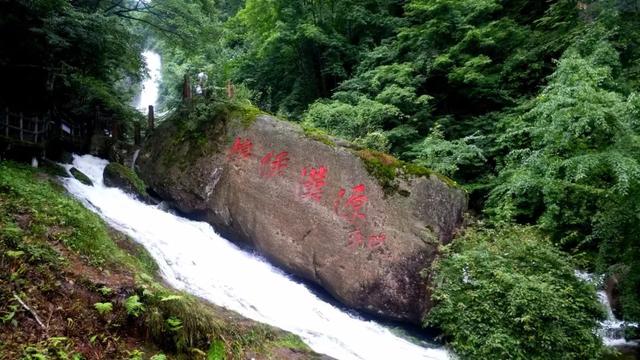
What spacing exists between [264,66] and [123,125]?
6.53 metres

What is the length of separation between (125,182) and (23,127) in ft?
8.85

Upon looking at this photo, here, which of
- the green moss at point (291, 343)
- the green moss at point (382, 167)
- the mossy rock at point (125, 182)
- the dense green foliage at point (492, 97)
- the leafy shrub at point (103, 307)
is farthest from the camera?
the mossy rock at point (125, 182)

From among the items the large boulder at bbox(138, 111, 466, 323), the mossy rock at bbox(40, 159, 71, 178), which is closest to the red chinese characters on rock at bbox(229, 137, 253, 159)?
the large boulder at bbox(138, 111, 466, 323)

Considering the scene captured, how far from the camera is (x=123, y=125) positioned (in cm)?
1711

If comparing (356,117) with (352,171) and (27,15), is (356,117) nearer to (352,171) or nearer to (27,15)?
(352,171)

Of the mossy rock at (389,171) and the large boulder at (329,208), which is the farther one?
the mossy rock at (389,171)

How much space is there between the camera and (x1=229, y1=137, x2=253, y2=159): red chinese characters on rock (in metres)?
10.6

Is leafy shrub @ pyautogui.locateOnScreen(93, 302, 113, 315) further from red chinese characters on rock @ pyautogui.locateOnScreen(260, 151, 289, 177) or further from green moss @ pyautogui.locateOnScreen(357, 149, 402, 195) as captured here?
green moss @ pyautogui.locateOnScreen(357, 149, 402, 195)

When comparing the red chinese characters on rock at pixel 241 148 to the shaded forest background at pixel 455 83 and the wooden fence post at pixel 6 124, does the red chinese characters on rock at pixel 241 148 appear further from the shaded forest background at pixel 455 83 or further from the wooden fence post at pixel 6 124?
the wooden fence post at pixel 6 124

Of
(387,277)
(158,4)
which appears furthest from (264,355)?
(158,4)

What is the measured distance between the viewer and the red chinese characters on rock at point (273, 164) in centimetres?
1006

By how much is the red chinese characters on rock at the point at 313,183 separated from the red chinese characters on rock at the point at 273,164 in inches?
23.4

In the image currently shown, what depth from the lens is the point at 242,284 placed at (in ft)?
27.7

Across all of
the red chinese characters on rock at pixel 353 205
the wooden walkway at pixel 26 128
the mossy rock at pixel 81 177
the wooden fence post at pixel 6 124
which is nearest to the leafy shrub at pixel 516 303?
the red chinese characters on rock at pixel 353 205
